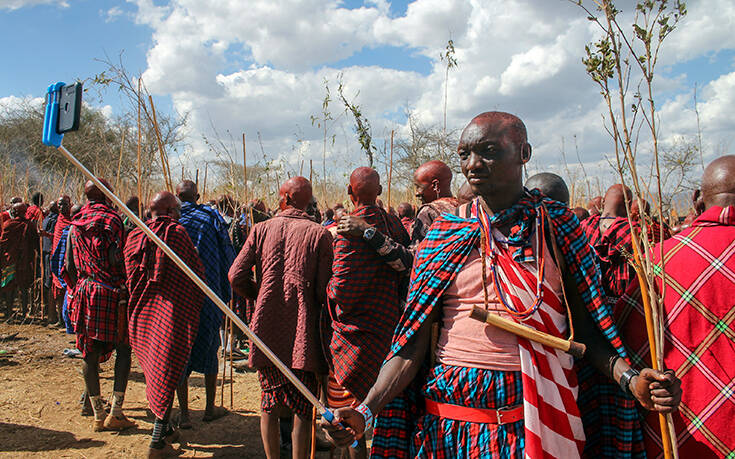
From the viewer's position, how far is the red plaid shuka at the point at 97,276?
4.53 meters

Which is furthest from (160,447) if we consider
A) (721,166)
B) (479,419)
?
(721,166)

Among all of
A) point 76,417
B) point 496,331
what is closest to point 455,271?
point 496,331

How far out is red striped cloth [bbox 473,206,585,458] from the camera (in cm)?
168

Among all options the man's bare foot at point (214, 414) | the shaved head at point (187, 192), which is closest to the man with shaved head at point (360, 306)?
the man's bare foot at point (214, 414)

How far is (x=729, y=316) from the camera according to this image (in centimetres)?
182

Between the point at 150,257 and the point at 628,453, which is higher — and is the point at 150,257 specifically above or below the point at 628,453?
above

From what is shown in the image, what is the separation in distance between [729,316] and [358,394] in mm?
2104

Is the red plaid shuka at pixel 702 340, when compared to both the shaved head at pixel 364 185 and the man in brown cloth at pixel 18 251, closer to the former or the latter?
the shaved head at pixel 364 185

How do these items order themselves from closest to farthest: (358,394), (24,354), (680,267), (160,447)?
(680,267) < (358,394) < (160,447) < (24,354)

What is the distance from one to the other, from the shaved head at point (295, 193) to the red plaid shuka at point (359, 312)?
56 centimetres

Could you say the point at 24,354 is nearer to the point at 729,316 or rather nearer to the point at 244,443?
the point at 244,443

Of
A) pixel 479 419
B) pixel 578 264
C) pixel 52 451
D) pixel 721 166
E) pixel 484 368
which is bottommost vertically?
pixel 52 451

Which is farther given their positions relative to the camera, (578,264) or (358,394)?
(358,394)

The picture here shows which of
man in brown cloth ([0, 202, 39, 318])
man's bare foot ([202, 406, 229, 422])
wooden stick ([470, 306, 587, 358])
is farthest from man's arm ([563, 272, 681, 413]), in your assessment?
man in brown cloth ([0, 202, 39, 318])
